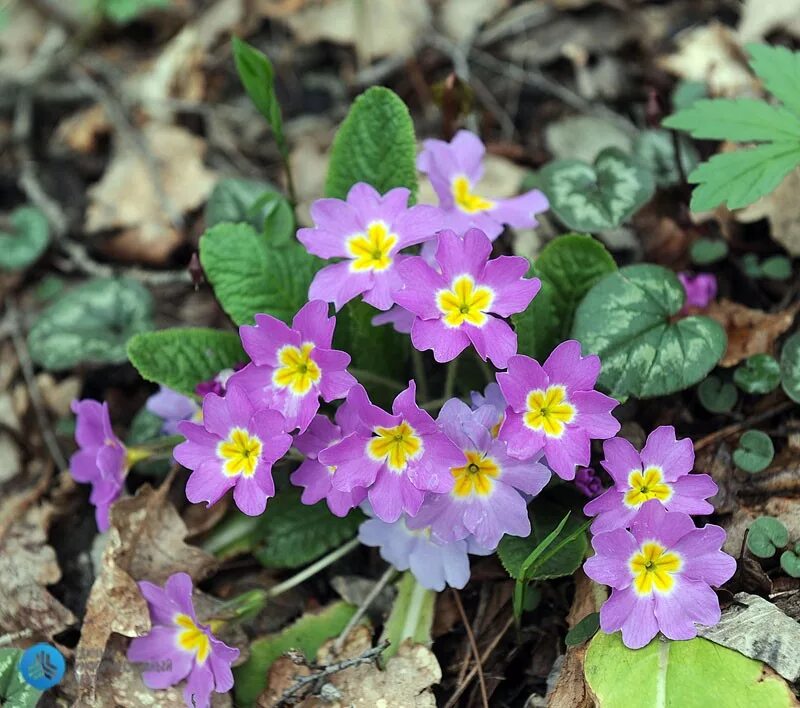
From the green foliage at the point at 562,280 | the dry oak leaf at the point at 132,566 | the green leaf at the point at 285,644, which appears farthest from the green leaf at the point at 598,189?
the dry oak leaf at the point at 132,566

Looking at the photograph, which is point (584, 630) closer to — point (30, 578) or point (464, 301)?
point (464, 301)

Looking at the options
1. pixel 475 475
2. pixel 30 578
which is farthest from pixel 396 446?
pixel 30 578

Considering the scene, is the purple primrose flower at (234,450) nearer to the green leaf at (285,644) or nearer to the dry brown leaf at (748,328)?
the green leaf at (285,644)

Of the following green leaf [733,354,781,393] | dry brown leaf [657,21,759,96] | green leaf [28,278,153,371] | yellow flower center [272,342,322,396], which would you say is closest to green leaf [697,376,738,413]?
green leaf [733,354,781,393]

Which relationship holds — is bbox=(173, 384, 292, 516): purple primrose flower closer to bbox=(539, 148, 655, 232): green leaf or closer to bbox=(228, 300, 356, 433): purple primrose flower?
bbox=(228, 300, 356, 433): purple primrose flower

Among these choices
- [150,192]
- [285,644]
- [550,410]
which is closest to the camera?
[550,410]
